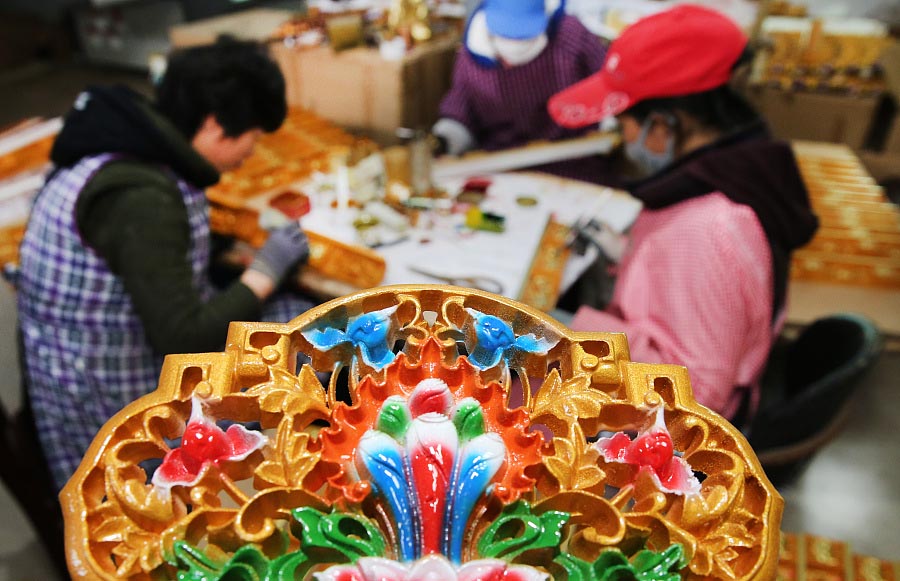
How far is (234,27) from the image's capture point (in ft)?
10.8

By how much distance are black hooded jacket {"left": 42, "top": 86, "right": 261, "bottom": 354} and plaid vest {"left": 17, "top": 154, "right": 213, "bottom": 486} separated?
42 millimetres

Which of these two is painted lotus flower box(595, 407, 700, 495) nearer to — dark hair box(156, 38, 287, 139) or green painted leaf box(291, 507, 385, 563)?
green painted leaf box(291, 507, 385, 563)

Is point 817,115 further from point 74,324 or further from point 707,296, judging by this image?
point 74,324

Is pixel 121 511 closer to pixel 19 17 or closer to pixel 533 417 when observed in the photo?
pixel 533 417

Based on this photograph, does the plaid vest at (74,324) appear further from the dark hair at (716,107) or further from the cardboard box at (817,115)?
the cardboard box at (817,115)

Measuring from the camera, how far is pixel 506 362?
0.71m

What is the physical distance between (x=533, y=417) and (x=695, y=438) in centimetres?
16

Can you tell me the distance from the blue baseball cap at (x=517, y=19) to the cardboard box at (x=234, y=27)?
4.00 feet

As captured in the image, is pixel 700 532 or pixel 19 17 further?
pixel 19 17

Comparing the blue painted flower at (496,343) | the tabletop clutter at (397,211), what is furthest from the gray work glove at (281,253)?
the blue painted flower at (496,343)

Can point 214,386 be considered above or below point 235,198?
→ above

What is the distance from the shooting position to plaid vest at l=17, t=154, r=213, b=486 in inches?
53.8

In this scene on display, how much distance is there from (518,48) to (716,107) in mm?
1122

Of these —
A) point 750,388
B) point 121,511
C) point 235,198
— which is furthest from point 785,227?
point 235,198
